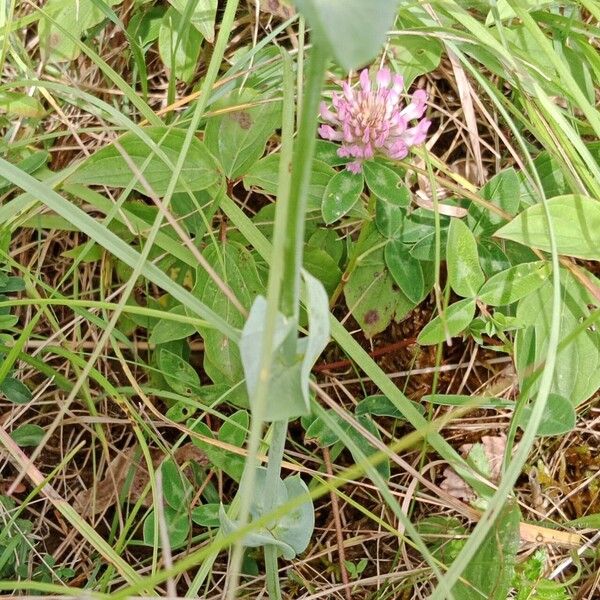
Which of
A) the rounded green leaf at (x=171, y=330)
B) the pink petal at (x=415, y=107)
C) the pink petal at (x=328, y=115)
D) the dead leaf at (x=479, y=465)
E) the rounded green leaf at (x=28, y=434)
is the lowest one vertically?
the dead leaf at (x=479, y=465)

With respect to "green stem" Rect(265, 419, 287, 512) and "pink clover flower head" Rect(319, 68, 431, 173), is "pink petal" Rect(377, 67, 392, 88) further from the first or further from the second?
"green stem" Rect(265, 419, 287, 512)

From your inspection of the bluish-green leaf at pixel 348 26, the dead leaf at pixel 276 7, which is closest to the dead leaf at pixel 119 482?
the dead leaf at pixel 276 7

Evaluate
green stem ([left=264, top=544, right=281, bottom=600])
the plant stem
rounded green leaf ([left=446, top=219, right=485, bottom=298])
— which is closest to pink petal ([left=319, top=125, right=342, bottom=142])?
rounded green leaf ([left=446, top=219, right=485, bottom=298])

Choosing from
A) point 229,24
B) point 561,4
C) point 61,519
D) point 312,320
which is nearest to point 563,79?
point 561,4

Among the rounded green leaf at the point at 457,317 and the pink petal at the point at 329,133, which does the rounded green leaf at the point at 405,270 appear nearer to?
the rounded green leaf at the point at 457,317

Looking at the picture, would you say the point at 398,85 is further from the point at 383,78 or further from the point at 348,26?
the point at 348,26

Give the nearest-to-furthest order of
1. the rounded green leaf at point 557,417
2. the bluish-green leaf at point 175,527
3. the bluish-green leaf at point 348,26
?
the bluish-green leaf at point 348,26, the rounded green leaf at point 557,417, the bluish-green leaf at point 175,527

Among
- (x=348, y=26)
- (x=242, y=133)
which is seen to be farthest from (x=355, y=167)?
(x=348, y=26)
